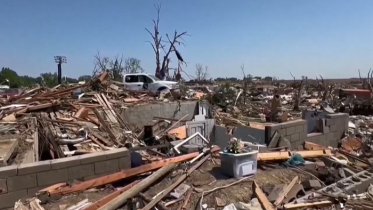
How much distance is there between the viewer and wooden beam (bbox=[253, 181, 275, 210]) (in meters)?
4.42

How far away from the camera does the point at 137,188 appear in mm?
4652

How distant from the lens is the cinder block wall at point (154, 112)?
35.1ft

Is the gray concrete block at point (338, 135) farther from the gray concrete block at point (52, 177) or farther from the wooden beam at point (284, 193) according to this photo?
the gray concrete block at point (52, 177)

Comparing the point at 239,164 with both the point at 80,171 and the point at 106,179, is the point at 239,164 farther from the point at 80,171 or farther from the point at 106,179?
the point at 80,171

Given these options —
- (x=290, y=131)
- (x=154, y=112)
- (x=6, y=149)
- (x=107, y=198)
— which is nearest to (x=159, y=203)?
(x=107, y=198)

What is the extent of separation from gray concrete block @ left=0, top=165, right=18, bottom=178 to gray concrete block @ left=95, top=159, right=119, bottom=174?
1.20 m

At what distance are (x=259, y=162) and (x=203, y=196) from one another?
1.91m

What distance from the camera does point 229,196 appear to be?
4.80m

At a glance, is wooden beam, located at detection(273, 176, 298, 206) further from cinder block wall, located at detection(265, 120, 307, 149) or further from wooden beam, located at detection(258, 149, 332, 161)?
cinder block wall, located at detection(265, 120, 307, 149)

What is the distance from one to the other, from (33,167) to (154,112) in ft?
22.7

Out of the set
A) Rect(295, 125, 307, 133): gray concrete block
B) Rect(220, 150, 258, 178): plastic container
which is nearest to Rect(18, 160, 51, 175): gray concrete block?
Rect(220, 150, 258, 178): plastic container

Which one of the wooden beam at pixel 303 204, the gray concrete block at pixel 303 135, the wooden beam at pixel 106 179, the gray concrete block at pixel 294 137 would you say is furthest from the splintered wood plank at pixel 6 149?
the gray concrete block at pixel 303 135

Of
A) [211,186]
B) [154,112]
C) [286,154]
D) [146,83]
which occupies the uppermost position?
[146,83]

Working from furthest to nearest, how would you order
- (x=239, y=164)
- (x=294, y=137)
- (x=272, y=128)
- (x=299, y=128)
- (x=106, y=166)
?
(x=299, y=128) < (x=294, y=137) < (x=272, y=128) < (x=239, y=164) < (x=106, y=166)
